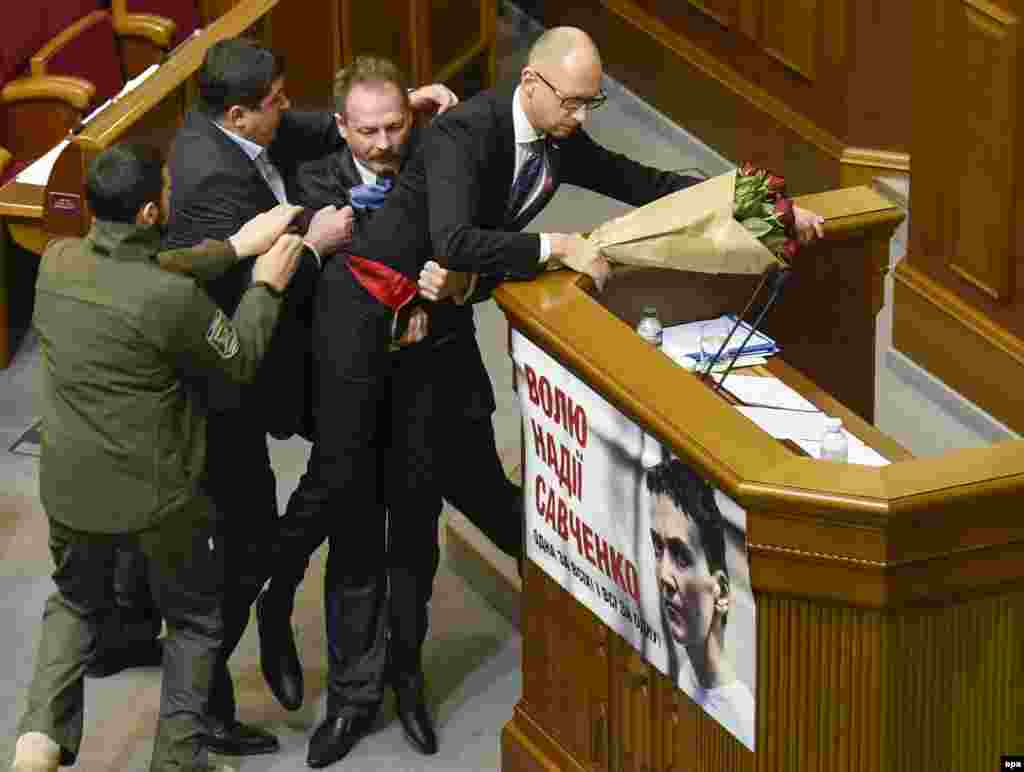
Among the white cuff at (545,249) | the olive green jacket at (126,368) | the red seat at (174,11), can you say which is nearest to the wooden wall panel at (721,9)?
the red seat at (174,11)

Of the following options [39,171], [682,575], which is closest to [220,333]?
[682,575]

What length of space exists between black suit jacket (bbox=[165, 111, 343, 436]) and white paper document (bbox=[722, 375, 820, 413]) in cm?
90

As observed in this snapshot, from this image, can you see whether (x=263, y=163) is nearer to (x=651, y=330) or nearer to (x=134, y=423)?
(x=134, y=423)

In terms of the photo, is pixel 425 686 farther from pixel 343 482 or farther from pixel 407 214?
pixel 407 214

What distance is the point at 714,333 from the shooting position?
4816mm

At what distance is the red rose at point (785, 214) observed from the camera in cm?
455

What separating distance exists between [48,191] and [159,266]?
1.43m

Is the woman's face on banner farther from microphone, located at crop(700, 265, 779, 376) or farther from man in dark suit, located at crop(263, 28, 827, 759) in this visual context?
man in dark suit, located at crop(263, 28, 827, 759)

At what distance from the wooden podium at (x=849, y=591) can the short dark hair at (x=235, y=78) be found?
0.87m

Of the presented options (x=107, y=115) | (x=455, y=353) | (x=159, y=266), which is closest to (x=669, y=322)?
(x=455, y=353)

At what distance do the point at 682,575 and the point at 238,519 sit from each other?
1.29 m

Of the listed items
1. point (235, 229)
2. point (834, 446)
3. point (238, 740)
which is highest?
point (235, 229)

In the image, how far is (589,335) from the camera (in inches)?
168

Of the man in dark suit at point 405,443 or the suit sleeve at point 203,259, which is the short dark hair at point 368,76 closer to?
the man in dark suit at point 405,443
